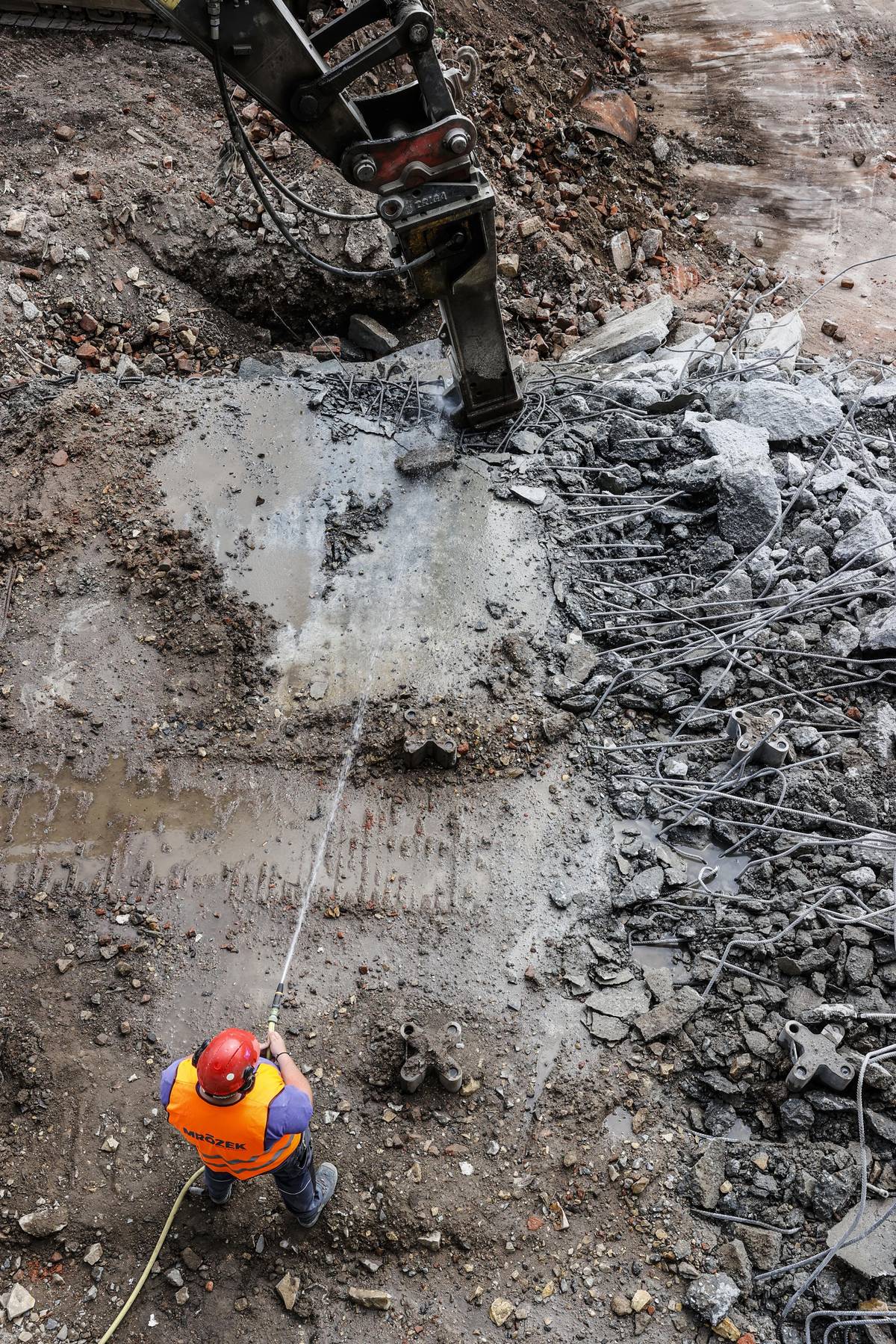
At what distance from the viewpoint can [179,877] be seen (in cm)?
503

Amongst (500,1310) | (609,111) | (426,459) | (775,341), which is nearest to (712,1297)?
(500,1310)

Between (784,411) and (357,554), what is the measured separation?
3248mm

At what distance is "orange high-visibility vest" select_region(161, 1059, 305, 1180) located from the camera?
356 cm

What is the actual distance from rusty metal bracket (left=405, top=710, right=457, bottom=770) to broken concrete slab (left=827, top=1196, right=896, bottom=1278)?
2944mm

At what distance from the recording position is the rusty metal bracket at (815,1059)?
4188 millimetres

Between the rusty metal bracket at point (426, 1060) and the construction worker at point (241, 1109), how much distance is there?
633 millimetres

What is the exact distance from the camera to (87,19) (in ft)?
28.0

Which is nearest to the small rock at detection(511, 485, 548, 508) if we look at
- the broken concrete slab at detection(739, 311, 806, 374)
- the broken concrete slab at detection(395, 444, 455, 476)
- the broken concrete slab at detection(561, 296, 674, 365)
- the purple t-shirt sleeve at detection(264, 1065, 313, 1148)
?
the broken concrete slab at detection(395, 444, 455, 476)

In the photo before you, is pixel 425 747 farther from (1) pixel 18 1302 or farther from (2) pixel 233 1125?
(1) pixel 18 1302

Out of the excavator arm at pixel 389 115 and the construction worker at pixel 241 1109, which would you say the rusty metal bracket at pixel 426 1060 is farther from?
the excavator arm at pixel 389 115

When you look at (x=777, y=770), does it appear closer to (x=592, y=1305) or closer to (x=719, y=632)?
(x=719, y=632)

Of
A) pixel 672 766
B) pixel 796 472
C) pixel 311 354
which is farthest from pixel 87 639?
pixel 796 472

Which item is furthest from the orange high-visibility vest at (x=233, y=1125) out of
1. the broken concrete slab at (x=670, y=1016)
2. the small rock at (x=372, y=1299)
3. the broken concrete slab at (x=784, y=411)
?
the broken concrete slab at (x=784, y=411)

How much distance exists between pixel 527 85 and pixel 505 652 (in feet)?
23.8
